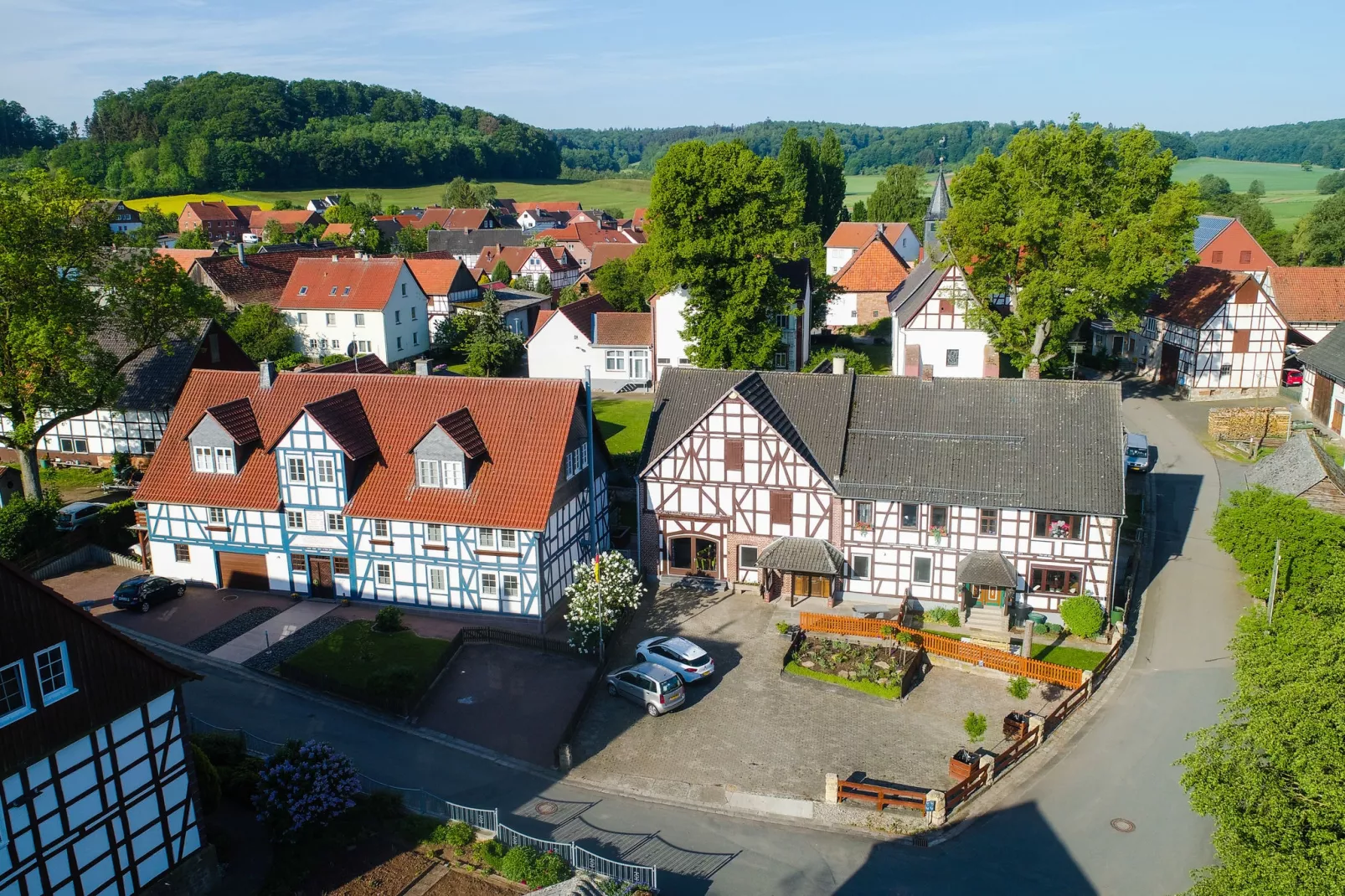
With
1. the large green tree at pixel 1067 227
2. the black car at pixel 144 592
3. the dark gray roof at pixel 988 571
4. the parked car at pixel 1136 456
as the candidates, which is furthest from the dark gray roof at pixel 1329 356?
the black car at pixel 144 592

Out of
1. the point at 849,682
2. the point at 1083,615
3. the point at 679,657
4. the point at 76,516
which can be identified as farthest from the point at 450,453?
the point at 1083,615

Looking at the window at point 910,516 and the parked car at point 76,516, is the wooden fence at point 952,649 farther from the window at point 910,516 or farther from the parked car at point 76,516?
the parked car at point 76,516

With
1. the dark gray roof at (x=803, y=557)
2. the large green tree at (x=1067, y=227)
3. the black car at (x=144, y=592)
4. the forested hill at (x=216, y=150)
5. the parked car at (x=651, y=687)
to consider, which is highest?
the forested hill at (x=216, y=150)

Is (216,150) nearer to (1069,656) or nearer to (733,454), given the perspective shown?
(733,454)

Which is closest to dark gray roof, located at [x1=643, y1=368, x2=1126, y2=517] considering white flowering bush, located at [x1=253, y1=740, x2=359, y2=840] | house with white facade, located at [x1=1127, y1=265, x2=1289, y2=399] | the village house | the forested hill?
white flowering bush, located at [x1=253, y1=740, x2=359, y2=840]

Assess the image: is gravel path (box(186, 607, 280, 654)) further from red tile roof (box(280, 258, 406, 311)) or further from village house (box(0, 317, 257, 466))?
red tile roof (box(280, 258, 406, 311))

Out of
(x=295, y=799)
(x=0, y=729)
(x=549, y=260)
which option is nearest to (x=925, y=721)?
(x=295, y=799)
